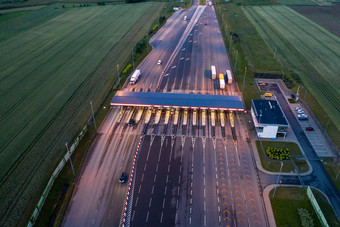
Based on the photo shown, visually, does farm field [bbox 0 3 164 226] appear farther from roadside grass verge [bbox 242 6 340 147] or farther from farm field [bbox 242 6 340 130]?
farm field [bbox 242 6 340 130]

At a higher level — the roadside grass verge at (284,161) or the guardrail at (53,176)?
the guardrail at (53,176)

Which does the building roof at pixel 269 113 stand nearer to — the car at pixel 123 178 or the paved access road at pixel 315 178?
the paved access road at pixel 315 178

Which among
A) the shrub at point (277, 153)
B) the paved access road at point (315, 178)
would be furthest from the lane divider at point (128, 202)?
the paved access road at point (315, 178)

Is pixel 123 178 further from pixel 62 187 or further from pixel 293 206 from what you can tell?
pixel 293 206

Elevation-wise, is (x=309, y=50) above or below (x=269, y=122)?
below

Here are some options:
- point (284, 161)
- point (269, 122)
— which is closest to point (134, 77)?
point (269, 122)
